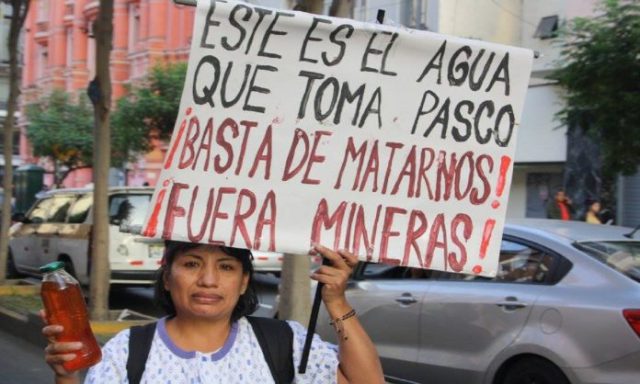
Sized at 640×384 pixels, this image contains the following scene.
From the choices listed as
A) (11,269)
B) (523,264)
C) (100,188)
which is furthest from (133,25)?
(523,264)

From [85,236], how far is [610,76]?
290 inches

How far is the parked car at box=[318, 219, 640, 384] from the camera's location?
5.86m

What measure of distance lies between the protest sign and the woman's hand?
0.31ft

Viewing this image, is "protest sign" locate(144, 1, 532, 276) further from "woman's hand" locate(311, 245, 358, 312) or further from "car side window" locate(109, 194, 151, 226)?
"car side window" locate(109, 194, 151, 226)

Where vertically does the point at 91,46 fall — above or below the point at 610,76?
above

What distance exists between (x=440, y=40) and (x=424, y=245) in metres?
0.64

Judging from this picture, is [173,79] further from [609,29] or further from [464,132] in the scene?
[464,132]

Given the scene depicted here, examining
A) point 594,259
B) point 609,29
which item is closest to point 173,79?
point 609,29

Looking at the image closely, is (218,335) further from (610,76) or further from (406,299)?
(610,76)

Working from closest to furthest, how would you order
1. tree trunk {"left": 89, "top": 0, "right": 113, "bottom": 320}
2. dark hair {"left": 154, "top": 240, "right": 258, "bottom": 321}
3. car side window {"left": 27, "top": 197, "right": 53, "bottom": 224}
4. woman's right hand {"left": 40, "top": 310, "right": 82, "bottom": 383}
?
1. woman's right hand {"left": 40, "top": 310, "right": 82, "bottom": 383}
2. dark hair {"left": 154, "top": 240, "right": 258, "bottom": 321}
3. tree trunk {"left": 89, "top": 0, "right": 113, "bottom": 320}
4. car side window {"left": 27, "top": 197, "right": 53, "bottom": 224}

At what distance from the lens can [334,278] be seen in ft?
9.01

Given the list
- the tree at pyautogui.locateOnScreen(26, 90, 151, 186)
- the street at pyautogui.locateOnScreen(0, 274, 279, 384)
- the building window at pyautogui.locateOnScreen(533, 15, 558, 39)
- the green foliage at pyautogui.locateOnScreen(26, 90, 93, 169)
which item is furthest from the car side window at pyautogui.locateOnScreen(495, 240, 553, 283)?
the green foliage at pyautogui.locateOnScreen(26, 90, 93, 169)

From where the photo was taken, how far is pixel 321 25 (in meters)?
2.93

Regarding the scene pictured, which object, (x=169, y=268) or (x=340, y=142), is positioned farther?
(x=340, y=142)
